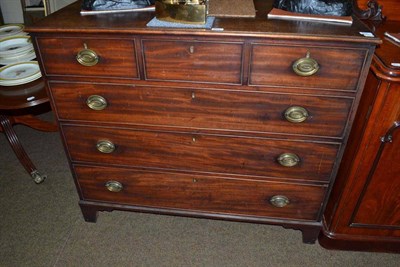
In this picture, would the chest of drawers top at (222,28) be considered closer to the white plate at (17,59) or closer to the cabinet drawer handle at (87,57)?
the cabinet drawer handle at (87,57)

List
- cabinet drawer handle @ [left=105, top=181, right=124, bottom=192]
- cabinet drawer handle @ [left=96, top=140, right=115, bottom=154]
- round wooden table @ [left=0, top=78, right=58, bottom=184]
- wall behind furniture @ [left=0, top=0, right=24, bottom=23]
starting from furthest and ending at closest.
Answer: wall behind furniture @ [left=0, top=0, right=24, bottom=23] → round wooden table @ [left=0, top=78, right=58, bottom=184] → cabinet drawer handle @ [left=105, top=181, right=124, bottom=192] → cabinet drawer handle @ [left=96, top=140, right=115, bottom=154]

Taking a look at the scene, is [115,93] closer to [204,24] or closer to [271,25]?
[204,24]

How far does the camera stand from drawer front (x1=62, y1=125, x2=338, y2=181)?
1318mm

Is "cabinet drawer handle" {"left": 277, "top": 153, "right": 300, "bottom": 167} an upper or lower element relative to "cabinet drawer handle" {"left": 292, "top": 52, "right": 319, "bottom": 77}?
lower

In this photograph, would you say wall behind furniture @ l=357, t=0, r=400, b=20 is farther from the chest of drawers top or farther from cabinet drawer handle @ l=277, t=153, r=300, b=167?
cabinet drawer handle @ l=277, t=153, r=300, b=167

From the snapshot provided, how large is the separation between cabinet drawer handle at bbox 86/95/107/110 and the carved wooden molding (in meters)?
1.19

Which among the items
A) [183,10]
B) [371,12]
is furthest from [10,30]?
[371,12]

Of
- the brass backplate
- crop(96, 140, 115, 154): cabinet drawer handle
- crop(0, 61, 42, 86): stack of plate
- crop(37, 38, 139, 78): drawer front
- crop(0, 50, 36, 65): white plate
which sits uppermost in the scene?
the brass backplate

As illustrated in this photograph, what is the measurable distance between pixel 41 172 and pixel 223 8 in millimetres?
1603

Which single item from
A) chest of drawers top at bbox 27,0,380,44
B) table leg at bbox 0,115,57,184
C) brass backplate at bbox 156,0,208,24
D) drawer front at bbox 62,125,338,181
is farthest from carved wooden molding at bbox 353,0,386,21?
table leg at bbox 0,115,57,184

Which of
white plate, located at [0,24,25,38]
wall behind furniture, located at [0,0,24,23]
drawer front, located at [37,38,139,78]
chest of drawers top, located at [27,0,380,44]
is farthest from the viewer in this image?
wall behind furniture, located at [0,0,24,23]

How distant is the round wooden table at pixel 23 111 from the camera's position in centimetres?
171

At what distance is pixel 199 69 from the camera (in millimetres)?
1165

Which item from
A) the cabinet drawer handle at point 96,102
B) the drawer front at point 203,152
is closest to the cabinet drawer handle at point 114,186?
the drawer front at point 203,152
